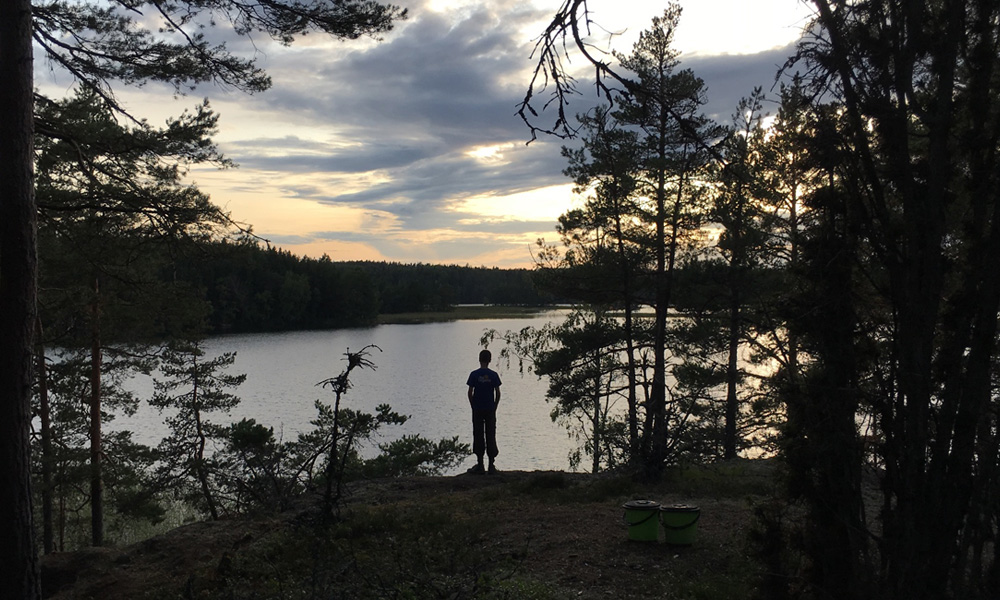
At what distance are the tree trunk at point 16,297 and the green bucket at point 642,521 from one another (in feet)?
14.7

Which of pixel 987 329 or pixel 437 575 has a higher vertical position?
pixel 987 329

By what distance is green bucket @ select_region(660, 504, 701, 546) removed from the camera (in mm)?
Result: 5426

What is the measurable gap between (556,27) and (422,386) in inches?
1075

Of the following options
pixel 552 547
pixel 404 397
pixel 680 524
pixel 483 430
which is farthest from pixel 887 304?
pixel 404 397

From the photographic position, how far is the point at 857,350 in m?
3.40

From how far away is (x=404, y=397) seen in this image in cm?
2677

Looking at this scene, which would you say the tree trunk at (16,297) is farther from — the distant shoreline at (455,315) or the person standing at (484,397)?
the distant shoreline at (455,315)

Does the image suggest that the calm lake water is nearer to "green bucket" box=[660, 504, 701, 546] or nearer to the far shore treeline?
"green bucket" box=[660, 504, 701, 546]

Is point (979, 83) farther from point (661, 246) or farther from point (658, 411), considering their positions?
point (661, 246)

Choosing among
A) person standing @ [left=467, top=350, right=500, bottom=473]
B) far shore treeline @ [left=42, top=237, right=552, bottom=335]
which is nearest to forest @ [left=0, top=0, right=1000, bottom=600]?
person standing @ [left=467, top=350, right=500, bottom=473]

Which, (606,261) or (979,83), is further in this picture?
(606,261)

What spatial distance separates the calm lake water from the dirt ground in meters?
3.80

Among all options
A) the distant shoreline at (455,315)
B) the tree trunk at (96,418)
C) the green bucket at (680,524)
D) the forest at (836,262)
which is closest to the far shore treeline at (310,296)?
the distant shoreline at (455,315)

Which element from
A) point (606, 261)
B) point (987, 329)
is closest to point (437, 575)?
point (987, 329)
